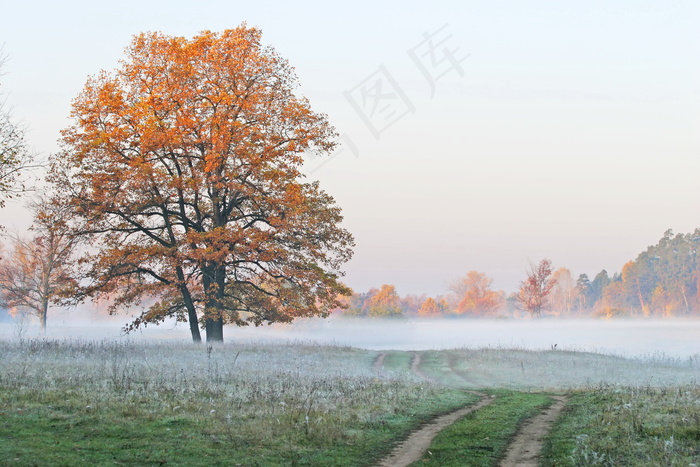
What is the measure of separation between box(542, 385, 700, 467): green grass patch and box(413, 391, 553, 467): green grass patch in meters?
0.94

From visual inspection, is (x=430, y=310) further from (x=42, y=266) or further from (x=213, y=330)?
(x=213, y=330)

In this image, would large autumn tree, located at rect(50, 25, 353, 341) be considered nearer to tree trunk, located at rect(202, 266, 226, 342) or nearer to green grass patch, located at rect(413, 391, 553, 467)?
tree trunk, located at rect(202, 266, 226, 342)

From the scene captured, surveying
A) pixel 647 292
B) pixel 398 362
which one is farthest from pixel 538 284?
pixel 647 292

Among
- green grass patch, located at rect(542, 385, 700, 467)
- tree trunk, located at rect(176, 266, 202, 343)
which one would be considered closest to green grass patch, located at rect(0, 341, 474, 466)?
green grass patch, located at rect(542, 385, 700, 467)

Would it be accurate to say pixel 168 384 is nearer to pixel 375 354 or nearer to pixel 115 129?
pixel 115 129

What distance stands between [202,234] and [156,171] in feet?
14.8

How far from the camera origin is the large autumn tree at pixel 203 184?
35.2 meters

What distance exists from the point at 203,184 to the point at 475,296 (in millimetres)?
133004

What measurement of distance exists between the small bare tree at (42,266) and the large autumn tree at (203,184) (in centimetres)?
117

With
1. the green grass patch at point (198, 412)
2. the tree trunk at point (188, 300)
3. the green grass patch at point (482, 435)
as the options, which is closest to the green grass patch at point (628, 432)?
the green grass patch at point (482, 435)

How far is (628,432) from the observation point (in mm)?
13914

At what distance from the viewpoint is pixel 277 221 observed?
35719 millimetres

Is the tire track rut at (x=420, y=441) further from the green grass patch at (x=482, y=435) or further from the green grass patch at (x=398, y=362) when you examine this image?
the green grass patch at (x=398, y=362)

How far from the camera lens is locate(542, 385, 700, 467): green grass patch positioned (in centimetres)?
1182
